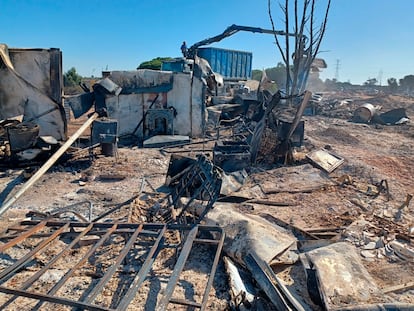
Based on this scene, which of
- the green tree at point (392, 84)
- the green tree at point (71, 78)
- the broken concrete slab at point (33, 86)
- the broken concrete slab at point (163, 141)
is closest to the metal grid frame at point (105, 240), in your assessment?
the broken concrete slab at point (33, 86)

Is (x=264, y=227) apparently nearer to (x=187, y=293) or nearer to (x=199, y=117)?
(x=187, y=293)

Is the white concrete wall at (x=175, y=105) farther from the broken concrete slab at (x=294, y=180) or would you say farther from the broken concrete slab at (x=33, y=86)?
the broken concrete slab at (x=294, y=180)

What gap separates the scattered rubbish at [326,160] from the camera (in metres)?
6.64

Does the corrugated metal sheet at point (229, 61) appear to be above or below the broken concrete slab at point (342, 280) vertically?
above

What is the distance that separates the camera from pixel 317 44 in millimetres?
17484

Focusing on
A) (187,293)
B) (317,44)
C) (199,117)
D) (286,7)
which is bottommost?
(187,293)

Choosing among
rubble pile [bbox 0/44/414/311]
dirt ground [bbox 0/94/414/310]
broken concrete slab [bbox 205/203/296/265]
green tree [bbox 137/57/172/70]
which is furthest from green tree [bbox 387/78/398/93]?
broken concrete slab [bbox 205/203/296/265]

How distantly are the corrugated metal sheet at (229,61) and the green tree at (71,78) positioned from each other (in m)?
11.7

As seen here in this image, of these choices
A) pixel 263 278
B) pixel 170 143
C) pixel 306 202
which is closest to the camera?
pixel 263 278

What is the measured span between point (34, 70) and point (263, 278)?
7002 millimetres

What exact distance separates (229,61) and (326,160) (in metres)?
12.2

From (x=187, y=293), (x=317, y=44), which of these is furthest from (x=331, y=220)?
(x=317, y=44)

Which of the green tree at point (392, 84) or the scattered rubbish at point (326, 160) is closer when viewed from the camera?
the scattered rubbish at point (326, 160)

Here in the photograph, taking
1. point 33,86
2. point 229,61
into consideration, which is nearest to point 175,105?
point 33,86
